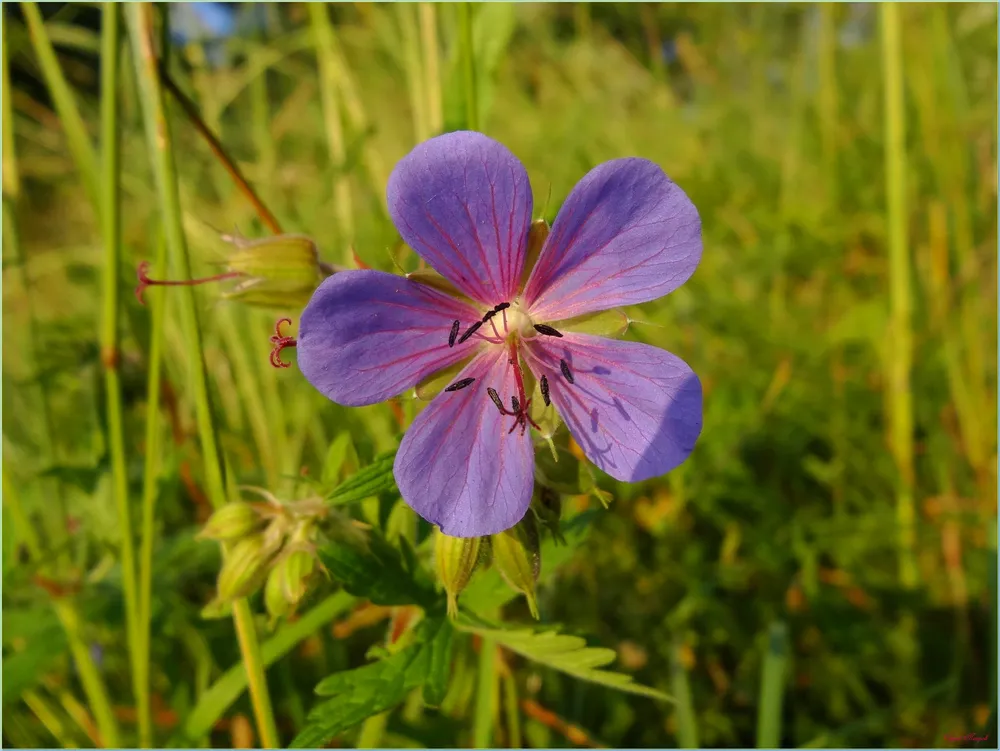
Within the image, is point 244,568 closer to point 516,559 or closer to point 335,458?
point 335,458

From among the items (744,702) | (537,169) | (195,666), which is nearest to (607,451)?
(744,702)

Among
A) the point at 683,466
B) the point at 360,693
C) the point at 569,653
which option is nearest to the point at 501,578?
the point at 569,653

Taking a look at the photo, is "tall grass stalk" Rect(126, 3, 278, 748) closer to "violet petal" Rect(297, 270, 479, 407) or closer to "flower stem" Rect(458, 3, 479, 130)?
"violet petal" Rect(297, 270, 479, 407)

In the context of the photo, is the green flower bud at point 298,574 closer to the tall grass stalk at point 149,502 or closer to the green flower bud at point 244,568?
the green flower bud at point 244,568

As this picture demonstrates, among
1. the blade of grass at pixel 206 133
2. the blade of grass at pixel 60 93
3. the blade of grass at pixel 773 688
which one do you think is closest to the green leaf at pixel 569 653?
the blade of grass at pixel 773 688

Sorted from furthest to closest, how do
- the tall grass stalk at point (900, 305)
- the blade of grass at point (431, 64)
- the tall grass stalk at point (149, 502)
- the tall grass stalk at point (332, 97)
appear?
the tall grass stalk at point (900, 305), the tall grass stalk at point (332, 97), the blade of grass at point (431, 64), the tall grass stalk at point (149, 502)

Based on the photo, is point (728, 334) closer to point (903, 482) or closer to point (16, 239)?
point (903, 482)
